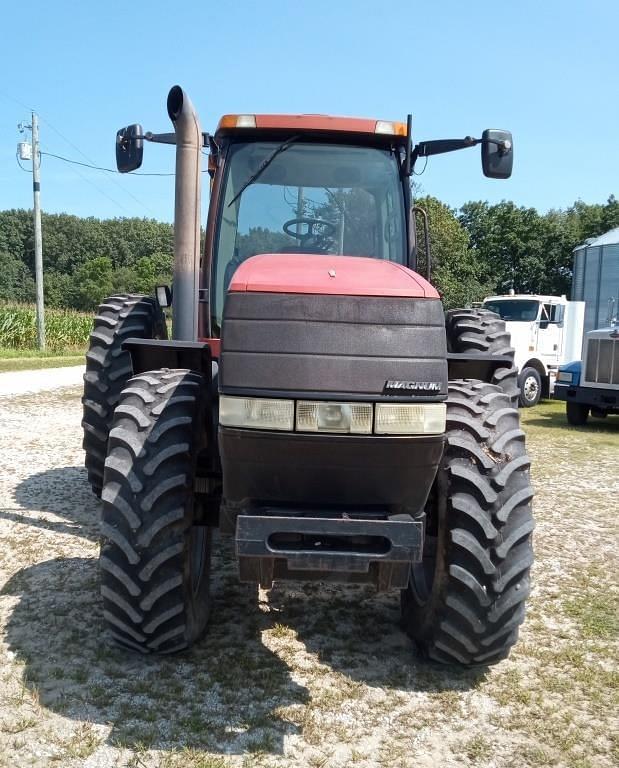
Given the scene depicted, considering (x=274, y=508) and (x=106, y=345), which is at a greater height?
(x=106, y=345)

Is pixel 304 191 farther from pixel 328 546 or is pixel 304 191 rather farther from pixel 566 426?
pixel 566 426

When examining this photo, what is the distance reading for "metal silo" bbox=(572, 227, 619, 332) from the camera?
79.0 feet

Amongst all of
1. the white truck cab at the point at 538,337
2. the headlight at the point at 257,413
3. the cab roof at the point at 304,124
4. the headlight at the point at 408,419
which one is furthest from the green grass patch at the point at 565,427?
the headlight at the point at 257,413

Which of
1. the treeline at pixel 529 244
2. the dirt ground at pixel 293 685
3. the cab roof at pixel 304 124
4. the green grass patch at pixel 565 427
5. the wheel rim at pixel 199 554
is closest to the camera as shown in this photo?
the dirt ground at pixel 293 685

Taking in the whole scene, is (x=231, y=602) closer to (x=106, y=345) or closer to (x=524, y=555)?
(x=524, y=555)

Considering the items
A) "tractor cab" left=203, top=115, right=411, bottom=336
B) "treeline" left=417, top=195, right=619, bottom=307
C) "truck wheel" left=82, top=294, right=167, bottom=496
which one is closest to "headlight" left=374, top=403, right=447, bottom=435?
"tractor cab" left=203, top=115, right=411, bottom=336

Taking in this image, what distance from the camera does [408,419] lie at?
7.75 feet

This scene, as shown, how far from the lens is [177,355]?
3432 mm

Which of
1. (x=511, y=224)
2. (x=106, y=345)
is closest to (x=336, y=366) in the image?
(x=106, y=345)

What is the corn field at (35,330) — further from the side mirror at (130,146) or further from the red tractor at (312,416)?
the red tractor at (312,416)

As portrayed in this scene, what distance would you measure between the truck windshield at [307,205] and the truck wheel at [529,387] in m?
10.1

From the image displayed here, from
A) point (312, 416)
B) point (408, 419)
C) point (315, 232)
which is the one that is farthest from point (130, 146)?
point (408, 419)

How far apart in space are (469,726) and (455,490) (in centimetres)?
88

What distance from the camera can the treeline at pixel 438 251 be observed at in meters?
37.2
